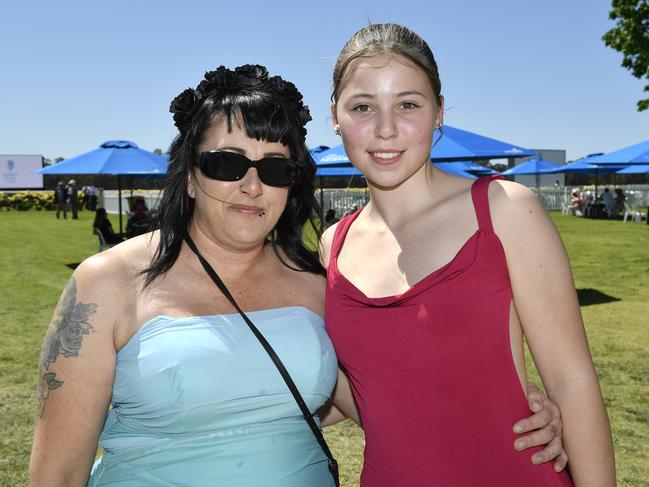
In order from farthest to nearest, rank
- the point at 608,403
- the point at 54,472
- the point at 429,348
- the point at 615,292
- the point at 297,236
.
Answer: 1. the point at 615,292
2. the point at 608,403
3. the point at 297,236
4. the point at 54,472
5. the point at 429,348

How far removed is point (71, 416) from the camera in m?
2.01

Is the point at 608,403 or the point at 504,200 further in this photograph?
the point at 608,403

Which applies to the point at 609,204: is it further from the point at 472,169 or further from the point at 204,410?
the point at 204,410

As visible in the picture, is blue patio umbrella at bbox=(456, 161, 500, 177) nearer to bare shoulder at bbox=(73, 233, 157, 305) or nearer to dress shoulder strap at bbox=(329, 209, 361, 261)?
dress shoulder strap at bbox=(329, 209, 361, 261)

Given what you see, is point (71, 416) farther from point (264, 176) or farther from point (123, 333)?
point (264, 176)

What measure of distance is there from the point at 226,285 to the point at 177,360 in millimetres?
412

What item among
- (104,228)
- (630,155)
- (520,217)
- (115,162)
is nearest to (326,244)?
(520,217)

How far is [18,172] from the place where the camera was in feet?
194

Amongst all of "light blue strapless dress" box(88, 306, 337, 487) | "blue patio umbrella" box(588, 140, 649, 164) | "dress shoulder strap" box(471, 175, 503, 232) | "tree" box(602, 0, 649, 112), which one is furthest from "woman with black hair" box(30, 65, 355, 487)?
"tree" box(602, 0, 649, 112)

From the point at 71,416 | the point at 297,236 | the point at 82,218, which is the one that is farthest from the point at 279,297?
the point at 82,218

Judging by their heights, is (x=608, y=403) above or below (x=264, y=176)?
below

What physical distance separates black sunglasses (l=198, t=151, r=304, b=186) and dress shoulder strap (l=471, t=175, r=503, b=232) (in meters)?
0.68

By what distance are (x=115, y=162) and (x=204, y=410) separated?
1493 cm

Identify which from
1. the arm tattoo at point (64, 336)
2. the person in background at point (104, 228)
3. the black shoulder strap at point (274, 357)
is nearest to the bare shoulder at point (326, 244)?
the black shoulder strap at point (274, 357)
